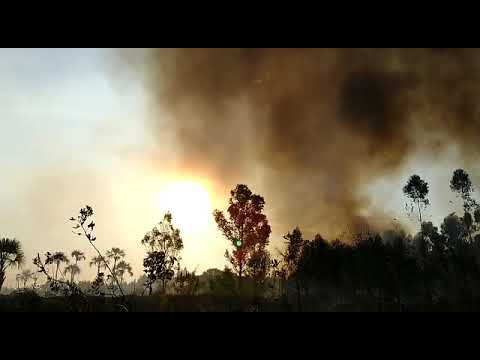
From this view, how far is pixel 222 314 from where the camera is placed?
1.76 m

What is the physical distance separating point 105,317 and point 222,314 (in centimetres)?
62

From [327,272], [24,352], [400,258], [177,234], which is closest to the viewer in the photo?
[24,352]

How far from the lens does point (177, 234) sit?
2977 cm
